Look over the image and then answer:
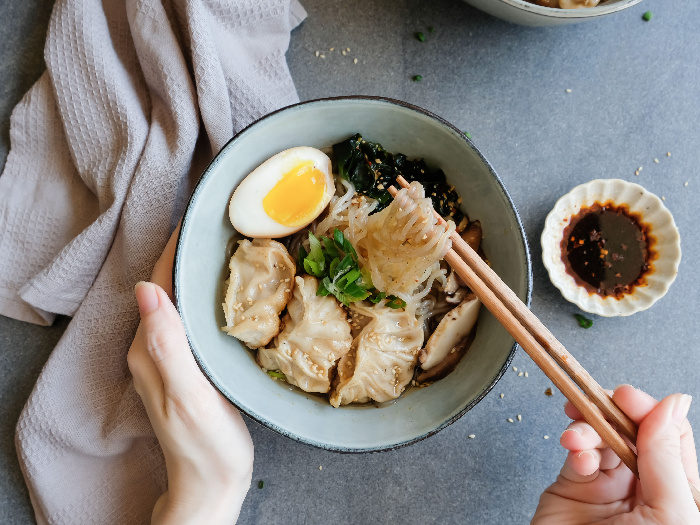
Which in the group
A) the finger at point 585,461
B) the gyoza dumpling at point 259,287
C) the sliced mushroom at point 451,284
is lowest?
the finger at point 585,461

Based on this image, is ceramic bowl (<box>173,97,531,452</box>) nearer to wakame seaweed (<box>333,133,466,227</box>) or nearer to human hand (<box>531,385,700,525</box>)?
wakame seaweed (<box>333,133,466,227</box>)

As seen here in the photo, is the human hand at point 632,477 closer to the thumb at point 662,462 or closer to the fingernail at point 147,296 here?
the thumb at point 662,462

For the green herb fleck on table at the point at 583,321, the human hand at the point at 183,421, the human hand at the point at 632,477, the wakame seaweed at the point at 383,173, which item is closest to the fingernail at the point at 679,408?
the human hand at the point at 632,477

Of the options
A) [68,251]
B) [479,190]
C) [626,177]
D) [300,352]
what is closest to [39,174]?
[68,251]

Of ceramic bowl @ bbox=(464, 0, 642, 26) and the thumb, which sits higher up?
ceramic bowl @ bbox=(464, 0, 642, 26)

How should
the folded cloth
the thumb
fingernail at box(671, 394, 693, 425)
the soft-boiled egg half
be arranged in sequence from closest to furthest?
the thumb
fingernail at box(671, 394, 693, 425)
the soft-boiled egg half
the folded cloth

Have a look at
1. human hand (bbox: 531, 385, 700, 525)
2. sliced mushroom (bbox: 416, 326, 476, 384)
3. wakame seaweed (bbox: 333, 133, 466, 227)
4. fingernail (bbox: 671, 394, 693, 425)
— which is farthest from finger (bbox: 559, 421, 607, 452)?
wakame seaweed (bbox: 333, 133, 466, 227)

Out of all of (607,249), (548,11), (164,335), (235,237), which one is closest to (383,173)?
(235,237)

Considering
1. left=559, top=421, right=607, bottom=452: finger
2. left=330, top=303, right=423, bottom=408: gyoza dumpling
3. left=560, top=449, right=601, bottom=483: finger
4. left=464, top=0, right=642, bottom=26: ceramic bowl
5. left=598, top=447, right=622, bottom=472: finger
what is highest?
left=464, top=0, right=642, bottom=26: ceramic bowl
